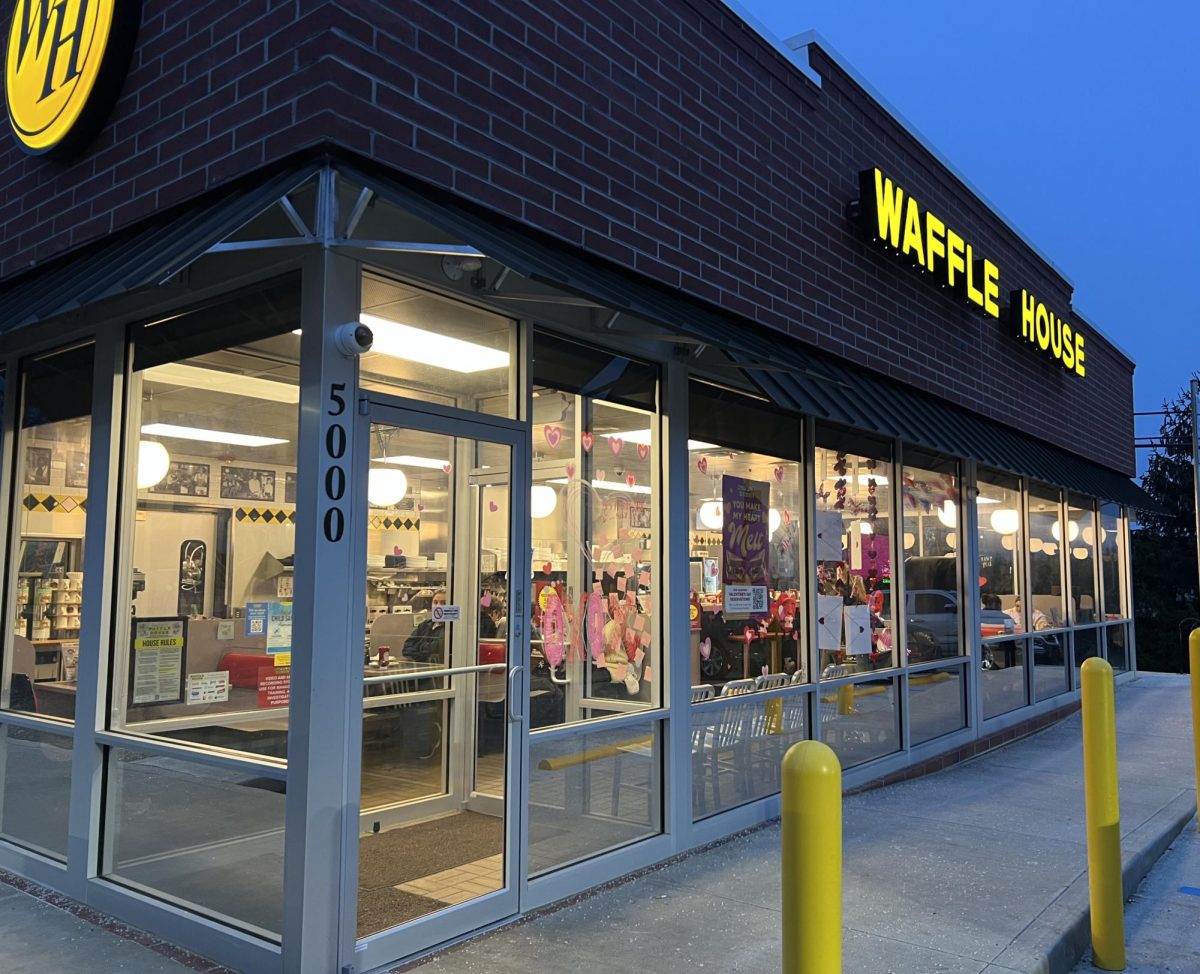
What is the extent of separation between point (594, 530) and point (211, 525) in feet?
7.11

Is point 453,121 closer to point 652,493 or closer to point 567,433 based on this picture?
point 567,433

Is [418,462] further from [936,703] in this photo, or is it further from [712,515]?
[936,703]

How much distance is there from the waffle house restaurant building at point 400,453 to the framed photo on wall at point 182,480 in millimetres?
57

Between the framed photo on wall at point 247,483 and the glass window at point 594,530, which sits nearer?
the framed photo on wall at point 247,483

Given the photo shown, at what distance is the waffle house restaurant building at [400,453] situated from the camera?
4.05m

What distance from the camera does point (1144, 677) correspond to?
16.2 m

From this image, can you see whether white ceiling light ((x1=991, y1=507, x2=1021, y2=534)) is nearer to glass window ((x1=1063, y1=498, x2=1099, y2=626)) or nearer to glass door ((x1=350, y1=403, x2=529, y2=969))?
glass window ((x1=1063, y1=498, x2=1099, y2=626))

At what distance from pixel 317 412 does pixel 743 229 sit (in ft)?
10.9

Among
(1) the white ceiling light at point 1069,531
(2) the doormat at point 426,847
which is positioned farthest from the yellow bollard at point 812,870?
(1) the white ceiling light at point 1069,531

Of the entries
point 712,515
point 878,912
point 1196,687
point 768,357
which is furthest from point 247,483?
point 1196,687

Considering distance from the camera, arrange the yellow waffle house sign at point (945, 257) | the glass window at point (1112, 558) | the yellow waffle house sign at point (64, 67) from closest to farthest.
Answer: the yellow waffle house sign at point (64, 67) < the yellow waffle house sign at point (945, 257) < the glass window at point (1112, 558)

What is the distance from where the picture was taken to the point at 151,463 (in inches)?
200

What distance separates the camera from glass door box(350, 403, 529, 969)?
4.56 meters

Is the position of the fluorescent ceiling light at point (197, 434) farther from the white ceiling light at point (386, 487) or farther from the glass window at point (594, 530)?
the glass window at point (594, 530)
